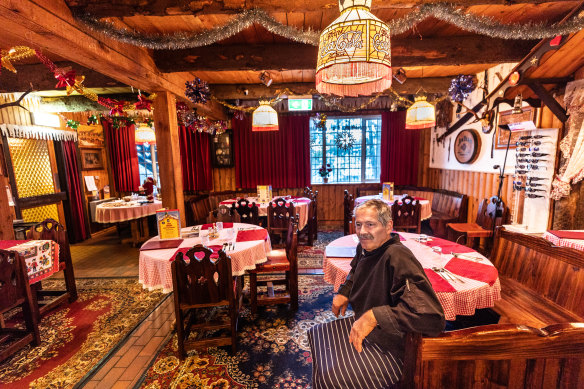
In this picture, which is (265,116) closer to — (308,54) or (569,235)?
(308,54)

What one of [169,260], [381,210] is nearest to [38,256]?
[169,260]

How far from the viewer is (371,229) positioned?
146 cm

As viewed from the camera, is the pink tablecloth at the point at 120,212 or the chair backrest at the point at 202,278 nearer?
the chair backrest at the point at 202,278

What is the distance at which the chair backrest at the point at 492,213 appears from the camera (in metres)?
3.69

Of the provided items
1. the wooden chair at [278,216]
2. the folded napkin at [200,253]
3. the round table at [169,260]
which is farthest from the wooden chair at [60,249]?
the wooden chair at [278,216]

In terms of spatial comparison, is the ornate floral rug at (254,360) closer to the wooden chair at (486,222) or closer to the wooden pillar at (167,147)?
the wooden pillar at (167,147)

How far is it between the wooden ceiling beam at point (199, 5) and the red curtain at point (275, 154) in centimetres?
467

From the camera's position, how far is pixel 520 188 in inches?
136

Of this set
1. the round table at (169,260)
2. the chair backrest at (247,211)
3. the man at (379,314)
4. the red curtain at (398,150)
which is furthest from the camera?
the red curtain at (398,150)

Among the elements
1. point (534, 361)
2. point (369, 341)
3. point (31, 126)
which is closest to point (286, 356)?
point (369, 341)

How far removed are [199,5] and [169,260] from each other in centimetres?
205

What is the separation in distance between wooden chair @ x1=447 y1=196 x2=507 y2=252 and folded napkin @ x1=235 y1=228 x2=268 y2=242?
2.74 metres

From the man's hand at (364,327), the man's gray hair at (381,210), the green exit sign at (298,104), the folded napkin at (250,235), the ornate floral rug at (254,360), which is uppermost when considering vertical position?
the green exit sign at (298,104)

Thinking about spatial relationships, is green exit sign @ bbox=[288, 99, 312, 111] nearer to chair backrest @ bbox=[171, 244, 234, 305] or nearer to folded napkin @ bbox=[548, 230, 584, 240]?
chair backrest @ bbox=[171, 244, 234, 305]
